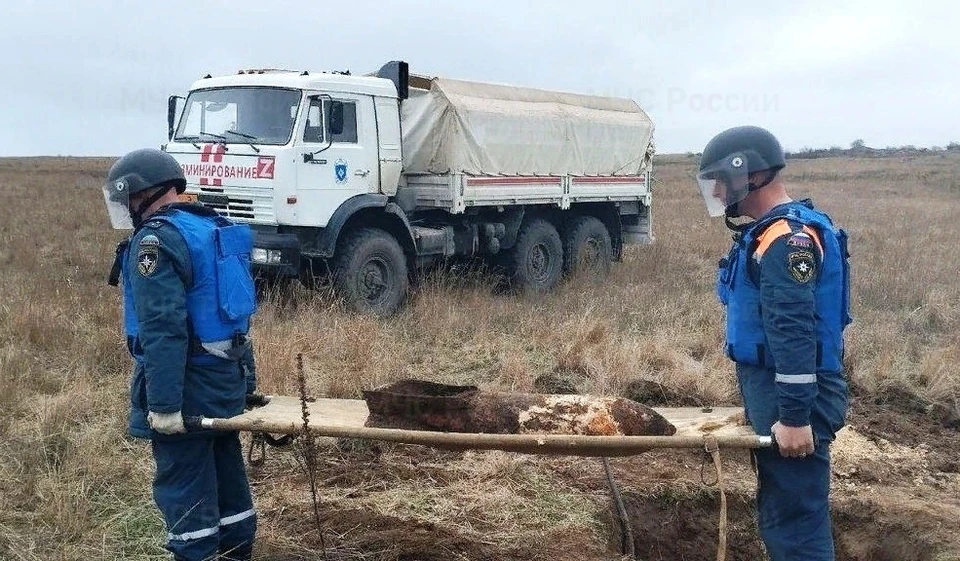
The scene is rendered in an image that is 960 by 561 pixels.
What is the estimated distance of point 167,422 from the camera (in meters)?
2.96

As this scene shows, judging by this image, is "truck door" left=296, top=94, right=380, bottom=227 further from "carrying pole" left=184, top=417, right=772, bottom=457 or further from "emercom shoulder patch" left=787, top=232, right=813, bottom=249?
"emercom shoulder patch" left=787, top=232, right=813, bottom=249

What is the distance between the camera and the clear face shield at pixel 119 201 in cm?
312

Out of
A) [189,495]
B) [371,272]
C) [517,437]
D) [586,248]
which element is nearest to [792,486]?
[517,437]

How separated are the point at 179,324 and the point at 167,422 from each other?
354 mm

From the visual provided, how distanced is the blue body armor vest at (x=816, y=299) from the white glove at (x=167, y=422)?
2.00 metres

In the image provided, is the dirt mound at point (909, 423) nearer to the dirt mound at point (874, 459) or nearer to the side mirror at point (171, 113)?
the dirt mound at point (874, 459)

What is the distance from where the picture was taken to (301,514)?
411cm

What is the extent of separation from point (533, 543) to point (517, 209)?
715cm

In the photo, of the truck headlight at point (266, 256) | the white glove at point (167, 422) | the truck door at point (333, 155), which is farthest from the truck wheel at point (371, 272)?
the white glove at point (167, 422)

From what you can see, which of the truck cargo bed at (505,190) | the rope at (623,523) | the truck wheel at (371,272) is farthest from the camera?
the truck cargo bed at (505,190)

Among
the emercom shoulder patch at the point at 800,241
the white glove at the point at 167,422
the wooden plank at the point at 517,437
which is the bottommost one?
the wooden plank at the point at 517,437

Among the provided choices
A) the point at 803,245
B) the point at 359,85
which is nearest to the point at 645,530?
the point at 803,245

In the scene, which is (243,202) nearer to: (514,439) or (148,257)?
(148,257)

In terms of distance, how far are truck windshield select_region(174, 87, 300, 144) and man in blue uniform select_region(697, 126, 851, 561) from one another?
589cm
